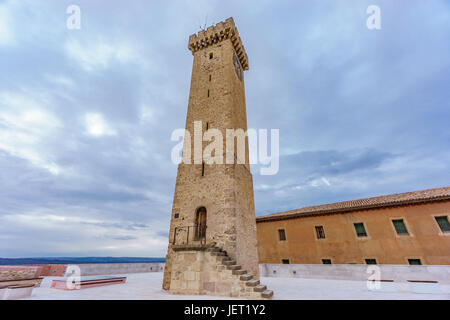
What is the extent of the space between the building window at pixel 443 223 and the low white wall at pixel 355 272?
614 centimetres

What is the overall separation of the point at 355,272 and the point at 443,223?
8981mm

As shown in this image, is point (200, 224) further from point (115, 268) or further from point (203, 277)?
point (115, 268)

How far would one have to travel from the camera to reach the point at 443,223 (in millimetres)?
14617

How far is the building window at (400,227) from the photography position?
613 inches

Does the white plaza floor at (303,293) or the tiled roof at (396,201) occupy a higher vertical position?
the tiled roof at (396,201)

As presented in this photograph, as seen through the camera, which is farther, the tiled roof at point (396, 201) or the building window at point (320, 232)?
the building window at point (320, 232)

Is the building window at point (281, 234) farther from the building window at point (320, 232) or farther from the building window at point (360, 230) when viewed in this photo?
the building window at point (360, 230)

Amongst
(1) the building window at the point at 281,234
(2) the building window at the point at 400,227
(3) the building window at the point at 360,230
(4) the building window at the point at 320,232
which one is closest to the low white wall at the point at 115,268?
(1) the building window at the point at 281,234

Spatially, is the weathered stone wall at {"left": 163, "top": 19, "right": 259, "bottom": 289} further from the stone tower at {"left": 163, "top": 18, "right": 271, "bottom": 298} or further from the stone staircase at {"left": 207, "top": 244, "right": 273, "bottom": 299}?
the stone staircase at {"left": 207, "top": 244, "right": 273, "bottom": 299}

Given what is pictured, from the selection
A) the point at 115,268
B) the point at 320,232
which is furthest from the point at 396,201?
the point at 115,268

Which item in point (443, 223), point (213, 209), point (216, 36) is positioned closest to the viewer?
point (213, 209)
